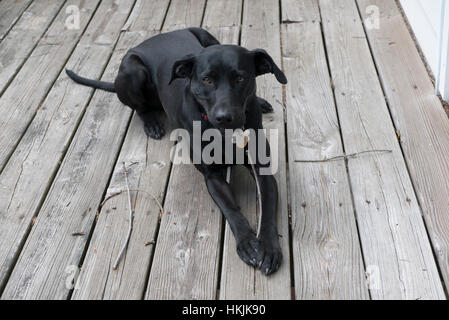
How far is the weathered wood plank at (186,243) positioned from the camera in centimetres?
246

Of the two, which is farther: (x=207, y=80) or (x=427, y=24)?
(x=427, y=24)

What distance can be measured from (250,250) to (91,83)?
2.00m

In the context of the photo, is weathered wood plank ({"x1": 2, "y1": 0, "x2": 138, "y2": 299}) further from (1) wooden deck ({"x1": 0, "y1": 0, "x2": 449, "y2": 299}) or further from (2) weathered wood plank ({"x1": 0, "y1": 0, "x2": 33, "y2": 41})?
(2) weathered wood plank ({"x1": 0, "y1": 0, "x2": 33, "y2": 41})

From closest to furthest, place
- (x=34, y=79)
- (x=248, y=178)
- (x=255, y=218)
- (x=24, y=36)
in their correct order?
(x=255, y=218), (x=248, y=178), (x=34, y=79), (x=24, y=36)

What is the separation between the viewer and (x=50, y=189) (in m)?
3.10

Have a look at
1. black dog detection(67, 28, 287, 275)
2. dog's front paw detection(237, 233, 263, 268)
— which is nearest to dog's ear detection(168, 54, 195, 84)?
black dog detection(67, 28, 287, 275)

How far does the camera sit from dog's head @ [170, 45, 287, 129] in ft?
8.65

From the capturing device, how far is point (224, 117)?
261 cm

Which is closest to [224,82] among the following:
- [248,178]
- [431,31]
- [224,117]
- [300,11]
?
[224,117]

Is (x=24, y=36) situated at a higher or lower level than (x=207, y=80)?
lower

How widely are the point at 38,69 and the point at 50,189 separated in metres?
1.48

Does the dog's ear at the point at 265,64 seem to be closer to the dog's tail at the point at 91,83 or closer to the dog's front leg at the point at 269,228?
the dog's front leg at the point at 269,228

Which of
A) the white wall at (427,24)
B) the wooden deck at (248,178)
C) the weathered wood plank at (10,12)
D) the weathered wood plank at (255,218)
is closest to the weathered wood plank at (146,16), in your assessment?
the wooden deck at (248,178)

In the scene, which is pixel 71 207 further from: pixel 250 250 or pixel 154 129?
pixel 250 250
